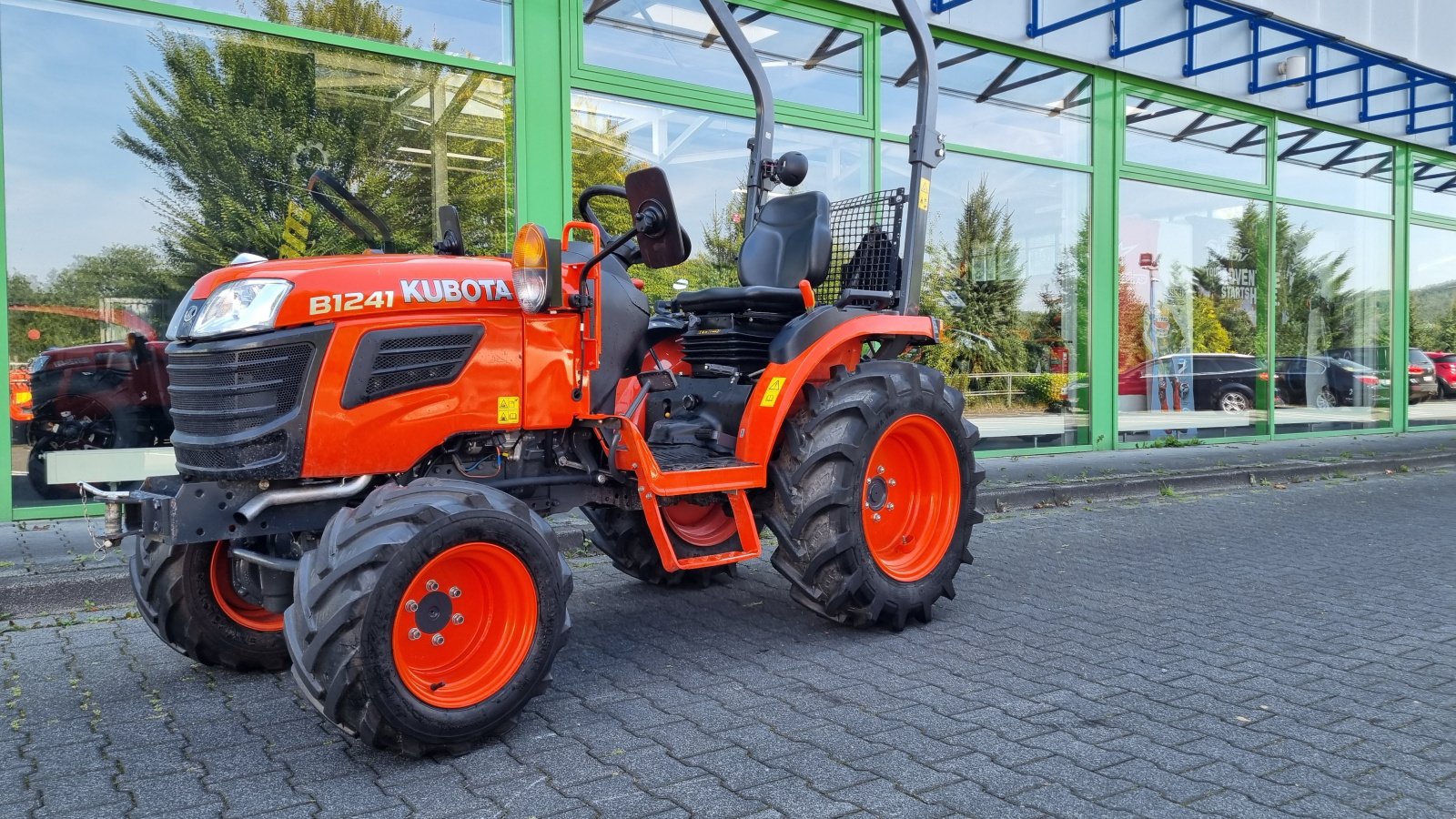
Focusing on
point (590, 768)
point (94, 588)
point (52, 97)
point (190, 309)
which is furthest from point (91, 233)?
point (590, 768)

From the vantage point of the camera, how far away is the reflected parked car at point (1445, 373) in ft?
54.0

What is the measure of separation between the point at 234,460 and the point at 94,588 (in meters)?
2.50

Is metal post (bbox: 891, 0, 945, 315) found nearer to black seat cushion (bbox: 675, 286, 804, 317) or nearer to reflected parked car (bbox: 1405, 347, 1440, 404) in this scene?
black seat cushion (bbox: 675, 286, 804, 317)

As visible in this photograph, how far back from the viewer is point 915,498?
16.2 ft

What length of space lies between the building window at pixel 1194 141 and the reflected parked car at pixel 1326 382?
8.66ft

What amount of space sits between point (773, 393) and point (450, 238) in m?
1.45

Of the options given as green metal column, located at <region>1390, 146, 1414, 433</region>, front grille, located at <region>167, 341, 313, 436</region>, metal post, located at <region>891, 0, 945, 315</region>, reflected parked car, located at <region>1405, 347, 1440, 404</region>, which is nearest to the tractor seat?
metal post, located at <region>891, 0, 945, 315</region>

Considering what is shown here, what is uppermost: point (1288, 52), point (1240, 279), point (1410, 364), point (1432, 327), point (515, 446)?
point (1288, 52)

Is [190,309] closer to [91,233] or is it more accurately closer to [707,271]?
[91,233]

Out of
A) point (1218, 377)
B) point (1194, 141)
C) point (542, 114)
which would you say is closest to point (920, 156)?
point (542, 114)

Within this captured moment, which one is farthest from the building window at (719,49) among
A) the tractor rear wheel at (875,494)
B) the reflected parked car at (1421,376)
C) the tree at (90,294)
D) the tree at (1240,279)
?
the reflected parked car at (1421,376)

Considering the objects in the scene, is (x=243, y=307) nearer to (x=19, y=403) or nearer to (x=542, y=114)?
(x=19, y=403)

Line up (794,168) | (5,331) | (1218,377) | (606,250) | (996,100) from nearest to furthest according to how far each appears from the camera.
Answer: (606,250)
(794,168)
(5,331)
(996,100)
(1218,377)

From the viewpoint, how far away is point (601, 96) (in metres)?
8.51
